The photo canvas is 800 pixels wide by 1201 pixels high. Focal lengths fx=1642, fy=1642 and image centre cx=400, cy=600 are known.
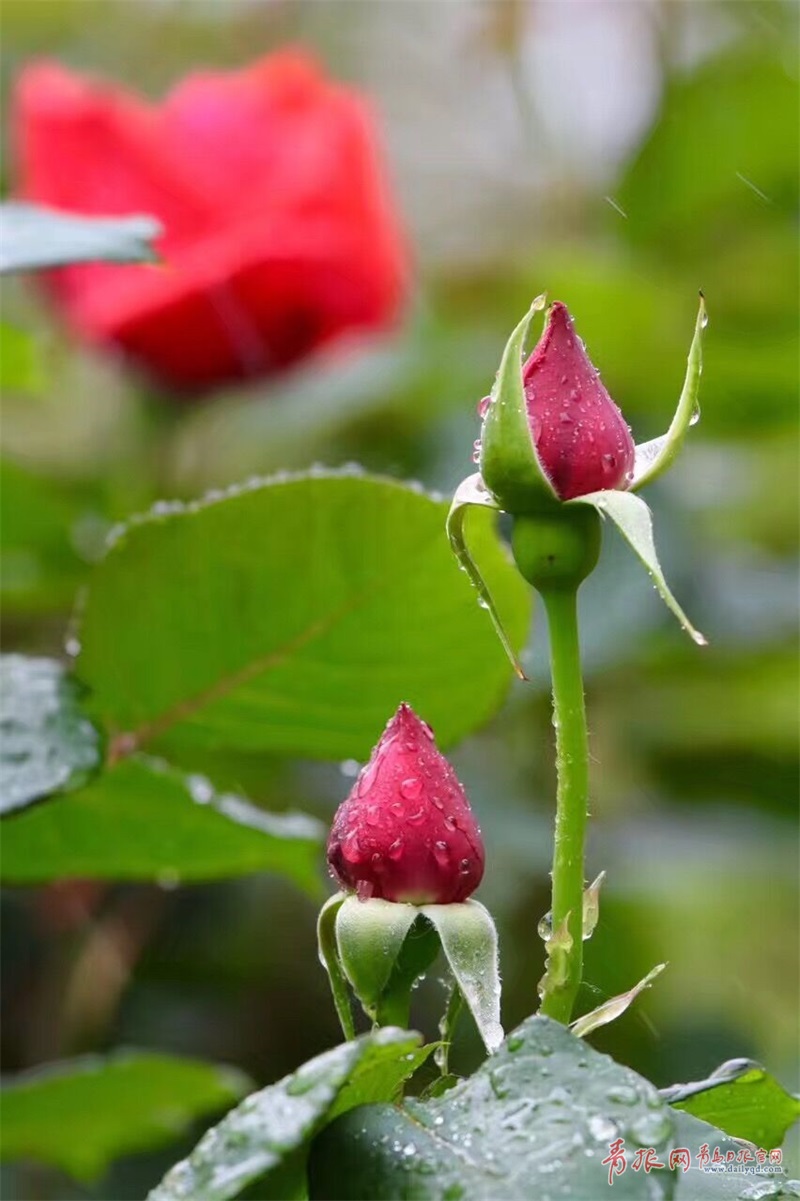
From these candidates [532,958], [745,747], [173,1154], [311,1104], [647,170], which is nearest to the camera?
[311,1104]

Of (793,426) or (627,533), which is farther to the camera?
(793,426)

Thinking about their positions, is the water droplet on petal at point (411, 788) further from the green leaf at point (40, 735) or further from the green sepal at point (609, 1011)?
the green leaf at point (40, 735)

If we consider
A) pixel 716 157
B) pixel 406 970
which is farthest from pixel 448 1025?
pixel 716 157

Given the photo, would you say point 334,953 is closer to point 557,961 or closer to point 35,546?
point 557,961

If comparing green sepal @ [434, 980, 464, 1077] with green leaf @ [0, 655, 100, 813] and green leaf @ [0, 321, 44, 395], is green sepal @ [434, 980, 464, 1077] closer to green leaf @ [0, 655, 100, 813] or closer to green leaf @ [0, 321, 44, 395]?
green leaf @ [0, 655, 100, 813]

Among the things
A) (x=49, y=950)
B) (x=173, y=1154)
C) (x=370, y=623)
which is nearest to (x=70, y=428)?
(x=49, y=950)

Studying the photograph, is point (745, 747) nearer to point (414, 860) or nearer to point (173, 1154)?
point (173, 1154)
